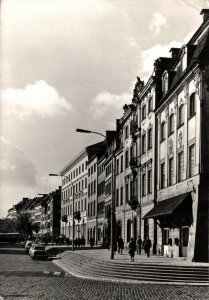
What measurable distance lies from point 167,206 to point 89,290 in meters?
14.1

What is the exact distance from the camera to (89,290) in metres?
21.0

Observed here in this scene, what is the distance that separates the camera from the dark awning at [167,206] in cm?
3148

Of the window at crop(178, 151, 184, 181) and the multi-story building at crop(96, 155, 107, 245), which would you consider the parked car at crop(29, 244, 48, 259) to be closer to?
the window at crop(178, 151, 184, 181)

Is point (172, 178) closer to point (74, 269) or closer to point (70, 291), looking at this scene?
point (74, 269)

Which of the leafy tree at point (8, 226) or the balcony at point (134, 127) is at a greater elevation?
the balcony at point (134, 127)

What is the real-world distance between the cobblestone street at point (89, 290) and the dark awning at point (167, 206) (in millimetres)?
8469

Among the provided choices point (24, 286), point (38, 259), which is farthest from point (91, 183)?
point (24, 286)

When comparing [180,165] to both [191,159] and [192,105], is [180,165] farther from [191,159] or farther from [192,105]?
[192,105]

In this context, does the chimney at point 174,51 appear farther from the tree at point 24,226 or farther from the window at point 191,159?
the tree at point 24,226

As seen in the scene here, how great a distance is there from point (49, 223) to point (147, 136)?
9528 cm

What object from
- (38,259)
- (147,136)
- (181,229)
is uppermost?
(147,136)

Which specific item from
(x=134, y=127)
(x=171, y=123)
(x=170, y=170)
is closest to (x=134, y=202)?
(x=134, y=127)

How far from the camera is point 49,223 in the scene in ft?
445

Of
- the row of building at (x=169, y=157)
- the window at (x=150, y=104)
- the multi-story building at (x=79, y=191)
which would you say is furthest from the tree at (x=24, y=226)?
the window at (x=150, y=104)
